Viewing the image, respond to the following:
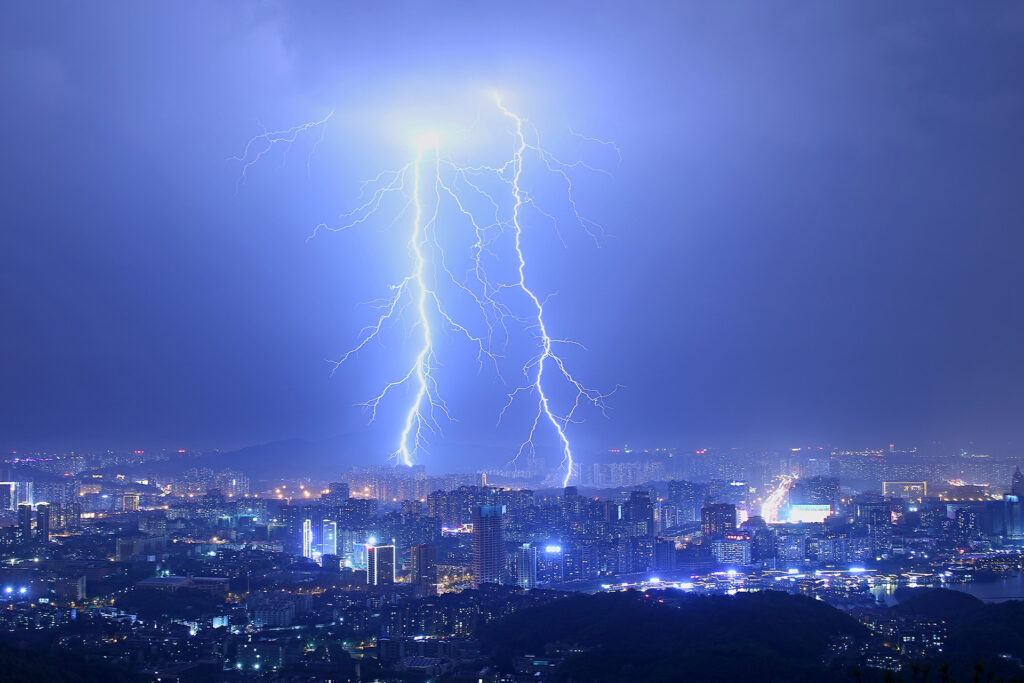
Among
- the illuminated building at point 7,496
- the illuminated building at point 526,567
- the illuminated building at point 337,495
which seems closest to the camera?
the illuminated building at point 526,567

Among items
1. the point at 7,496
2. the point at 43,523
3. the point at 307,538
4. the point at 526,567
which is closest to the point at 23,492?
the point at 7,496

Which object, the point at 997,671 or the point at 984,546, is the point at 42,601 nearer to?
the point at 997,671

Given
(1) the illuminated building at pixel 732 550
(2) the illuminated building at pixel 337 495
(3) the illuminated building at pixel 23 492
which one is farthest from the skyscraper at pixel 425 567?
(3) the illuminated building at pixel 23 492

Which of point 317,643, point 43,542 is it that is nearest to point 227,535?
point 43,542

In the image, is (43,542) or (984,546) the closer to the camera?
(43,542)

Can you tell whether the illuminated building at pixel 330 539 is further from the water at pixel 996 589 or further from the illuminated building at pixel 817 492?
the illuminated building at pixel 817 492

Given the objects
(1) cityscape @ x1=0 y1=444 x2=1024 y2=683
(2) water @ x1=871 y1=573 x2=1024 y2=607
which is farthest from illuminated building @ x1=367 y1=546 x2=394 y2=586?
(2) water @ x1=871 y1=573 x2=1024 y2=607
